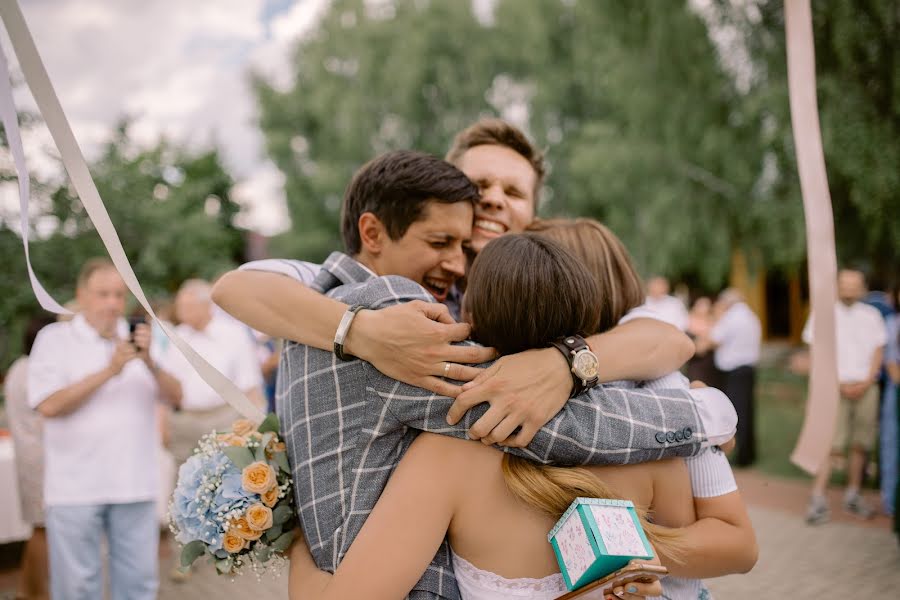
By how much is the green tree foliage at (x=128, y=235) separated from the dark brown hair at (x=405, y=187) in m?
9.09

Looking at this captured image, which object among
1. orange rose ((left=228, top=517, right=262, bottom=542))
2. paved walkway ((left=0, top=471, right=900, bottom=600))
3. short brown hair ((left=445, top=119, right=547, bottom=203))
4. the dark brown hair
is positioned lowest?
paved walkway ((left=0, top=471, right=900, bottom=600))

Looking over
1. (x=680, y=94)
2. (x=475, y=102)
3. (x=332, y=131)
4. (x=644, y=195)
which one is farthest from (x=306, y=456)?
(x=332, y=131)

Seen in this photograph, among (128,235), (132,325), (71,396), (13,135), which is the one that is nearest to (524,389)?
(13,135)

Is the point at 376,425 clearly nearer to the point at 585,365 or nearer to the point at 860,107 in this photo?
the point at 585,365

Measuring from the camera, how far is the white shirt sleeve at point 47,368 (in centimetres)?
375

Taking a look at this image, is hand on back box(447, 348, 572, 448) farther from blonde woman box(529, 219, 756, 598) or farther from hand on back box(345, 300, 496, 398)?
blonde woman box(529, 219, 756, 598)

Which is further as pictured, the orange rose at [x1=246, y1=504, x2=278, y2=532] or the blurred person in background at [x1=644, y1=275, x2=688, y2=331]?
the blurred person in background at [x1=644, y1=275, x2=688, y2=331]

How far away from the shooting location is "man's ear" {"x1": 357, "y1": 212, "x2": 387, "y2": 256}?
200 centimetres

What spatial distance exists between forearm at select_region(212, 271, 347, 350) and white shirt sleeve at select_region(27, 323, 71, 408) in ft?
7.80

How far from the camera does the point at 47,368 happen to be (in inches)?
149

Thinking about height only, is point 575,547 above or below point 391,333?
below

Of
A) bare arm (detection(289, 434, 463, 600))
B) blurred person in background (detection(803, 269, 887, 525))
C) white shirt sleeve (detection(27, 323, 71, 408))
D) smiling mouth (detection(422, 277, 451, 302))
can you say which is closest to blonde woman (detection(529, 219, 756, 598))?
smiling mouth (detection(422, 277, 451, 302))

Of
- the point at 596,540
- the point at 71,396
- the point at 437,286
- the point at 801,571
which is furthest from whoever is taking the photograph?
the point at 801,571

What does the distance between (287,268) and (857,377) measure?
22.9 feet
